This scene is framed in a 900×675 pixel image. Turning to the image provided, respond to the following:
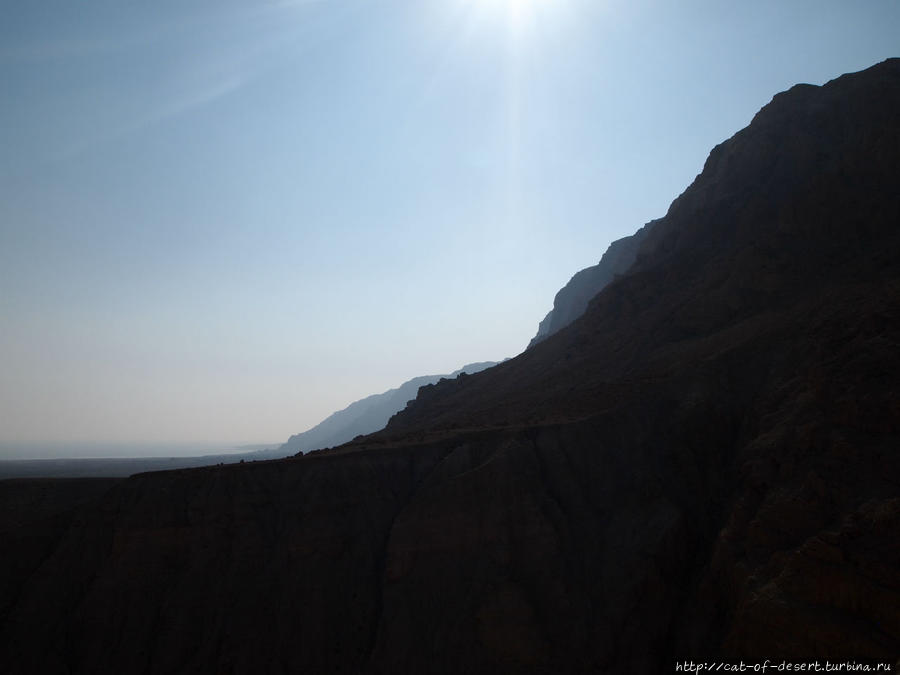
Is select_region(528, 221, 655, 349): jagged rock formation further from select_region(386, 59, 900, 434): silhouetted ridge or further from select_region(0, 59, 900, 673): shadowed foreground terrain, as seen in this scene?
select_region(0, 59, 900, 673): shadowed foreground terrain

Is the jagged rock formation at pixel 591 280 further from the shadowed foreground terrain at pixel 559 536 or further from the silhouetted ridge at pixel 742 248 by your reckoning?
the shadowed foreground terrain at pixel 559 536

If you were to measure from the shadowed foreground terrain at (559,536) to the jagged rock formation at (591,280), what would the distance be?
43022 millimetres

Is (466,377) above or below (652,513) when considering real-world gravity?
above

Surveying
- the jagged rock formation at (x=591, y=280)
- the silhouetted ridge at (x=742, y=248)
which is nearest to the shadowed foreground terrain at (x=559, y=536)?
the silhouetted ridge at (x=742, y=248)

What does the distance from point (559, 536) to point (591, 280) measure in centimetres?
6470

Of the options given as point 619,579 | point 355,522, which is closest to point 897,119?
point 619,579

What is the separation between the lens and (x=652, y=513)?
21625mm

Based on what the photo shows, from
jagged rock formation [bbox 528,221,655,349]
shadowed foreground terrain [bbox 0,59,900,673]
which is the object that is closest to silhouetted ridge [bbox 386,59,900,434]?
shadowed foreground terrain [bbox 0,59,900,673]

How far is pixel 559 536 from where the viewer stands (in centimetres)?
2186

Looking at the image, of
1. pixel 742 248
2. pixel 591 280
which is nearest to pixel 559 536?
pixel 742 248

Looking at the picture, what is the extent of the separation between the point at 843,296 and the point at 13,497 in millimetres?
39106

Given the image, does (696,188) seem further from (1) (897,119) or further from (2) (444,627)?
(2) (444,627)

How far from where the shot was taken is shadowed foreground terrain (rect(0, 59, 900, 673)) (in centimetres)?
1744

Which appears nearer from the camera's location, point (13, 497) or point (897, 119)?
point (13, 497)
